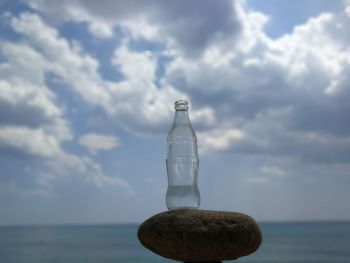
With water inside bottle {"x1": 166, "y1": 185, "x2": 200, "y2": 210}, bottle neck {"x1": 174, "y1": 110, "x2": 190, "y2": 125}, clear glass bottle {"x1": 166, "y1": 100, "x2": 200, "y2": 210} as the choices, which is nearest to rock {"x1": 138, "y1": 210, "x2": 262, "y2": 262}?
water inside bottle {"x1": 166, "y1": 185, "x2": 200, "y2": 210}

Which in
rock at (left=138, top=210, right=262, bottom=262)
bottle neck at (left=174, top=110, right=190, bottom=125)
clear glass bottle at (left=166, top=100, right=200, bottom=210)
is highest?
bottle neck at (left=174, top=110, right=190, bottom=125)

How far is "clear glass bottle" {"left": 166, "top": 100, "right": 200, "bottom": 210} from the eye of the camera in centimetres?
921

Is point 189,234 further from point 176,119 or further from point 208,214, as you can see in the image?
point 176,119

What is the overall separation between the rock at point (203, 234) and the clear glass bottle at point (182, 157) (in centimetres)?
73

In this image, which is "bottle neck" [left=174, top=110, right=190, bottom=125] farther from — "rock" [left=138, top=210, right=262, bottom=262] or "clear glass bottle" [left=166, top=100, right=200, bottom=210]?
"rock" [left=138, top=210, right=262, bottom=262]

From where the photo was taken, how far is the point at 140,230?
894cm

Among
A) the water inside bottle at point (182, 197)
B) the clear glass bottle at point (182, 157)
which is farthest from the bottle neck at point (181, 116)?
the water inside bottle at point (182, 197)

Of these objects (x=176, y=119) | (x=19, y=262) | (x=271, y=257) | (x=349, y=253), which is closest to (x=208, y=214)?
(x=176, y=119)

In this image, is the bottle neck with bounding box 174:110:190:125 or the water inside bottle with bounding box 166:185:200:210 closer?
the water inside bottle with bounding box 166:185:200:210

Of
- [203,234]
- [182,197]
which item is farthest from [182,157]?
[203,234]

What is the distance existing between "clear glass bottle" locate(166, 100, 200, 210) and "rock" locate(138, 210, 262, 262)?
2.39 feet

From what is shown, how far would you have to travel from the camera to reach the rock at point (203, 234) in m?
8.24

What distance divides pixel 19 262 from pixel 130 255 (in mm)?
12238

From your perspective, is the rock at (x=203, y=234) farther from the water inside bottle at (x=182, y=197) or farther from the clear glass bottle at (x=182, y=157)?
the clear glass bottle at (x=182, y=157)
